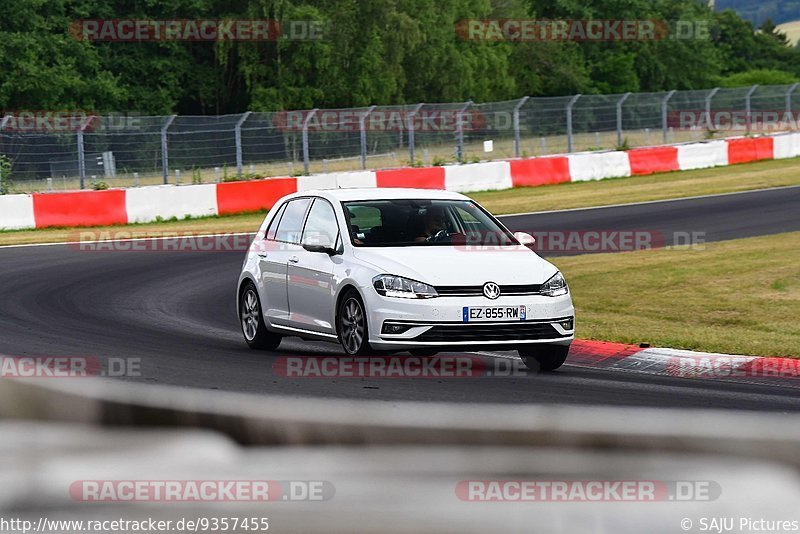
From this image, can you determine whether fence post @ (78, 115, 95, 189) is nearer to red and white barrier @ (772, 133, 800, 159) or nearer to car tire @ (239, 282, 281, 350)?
car tire @ (239, 282, 281, 350)

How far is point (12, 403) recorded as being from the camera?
5973 mm

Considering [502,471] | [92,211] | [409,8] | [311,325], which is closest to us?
[502,471]

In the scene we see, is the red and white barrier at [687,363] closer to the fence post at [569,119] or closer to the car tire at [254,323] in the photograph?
the car tire at [254,323]

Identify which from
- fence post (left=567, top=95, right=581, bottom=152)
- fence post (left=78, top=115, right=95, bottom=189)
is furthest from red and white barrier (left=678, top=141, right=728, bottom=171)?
fence post (left=78, top=115, right=95, bottom=189)

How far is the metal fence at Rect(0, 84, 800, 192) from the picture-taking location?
28672mm

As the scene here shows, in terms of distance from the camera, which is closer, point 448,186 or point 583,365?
point 583,365

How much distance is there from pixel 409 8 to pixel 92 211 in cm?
5282

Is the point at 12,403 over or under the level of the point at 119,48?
under

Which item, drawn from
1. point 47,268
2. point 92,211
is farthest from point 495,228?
point 92,211

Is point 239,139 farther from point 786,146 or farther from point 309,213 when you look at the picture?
point 309,213

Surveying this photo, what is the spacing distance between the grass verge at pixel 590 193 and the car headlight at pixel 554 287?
15.5 m

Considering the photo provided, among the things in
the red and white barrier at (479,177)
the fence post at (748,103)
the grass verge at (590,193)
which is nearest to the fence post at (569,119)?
the grass verge at (590,193)

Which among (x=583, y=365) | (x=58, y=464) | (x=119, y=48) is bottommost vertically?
(x=583, y=365)

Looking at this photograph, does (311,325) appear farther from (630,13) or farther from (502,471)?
(630,13)
